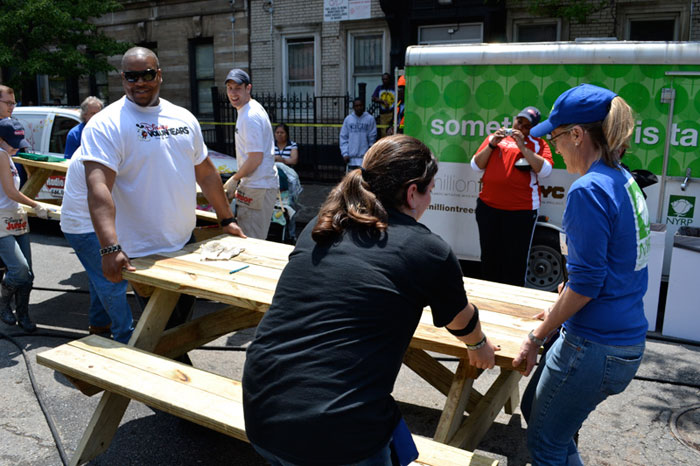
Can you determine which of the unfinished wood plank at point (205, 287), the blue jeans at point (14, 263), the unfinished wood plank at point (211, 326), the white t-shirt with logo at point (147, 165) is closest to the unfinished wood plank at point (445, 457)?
the unfinished wood plank at point (205, 287)

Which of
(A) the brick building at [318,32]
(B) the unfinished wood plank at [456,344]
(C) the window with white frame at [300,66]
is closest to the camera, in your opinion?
(B) the unfinished wood plank at [456,344]

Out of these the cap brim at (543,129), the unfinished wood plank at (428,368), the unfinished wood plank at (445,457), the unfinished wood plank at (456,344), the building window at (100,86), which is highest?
the building window at (100,86)

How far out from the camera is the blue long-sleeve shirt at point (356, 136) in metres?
11.8

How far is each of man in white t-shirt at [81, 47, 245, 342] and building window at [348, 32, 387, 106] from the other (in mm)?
11679

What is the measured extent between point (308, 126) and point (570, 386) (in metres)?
Result: 13.8

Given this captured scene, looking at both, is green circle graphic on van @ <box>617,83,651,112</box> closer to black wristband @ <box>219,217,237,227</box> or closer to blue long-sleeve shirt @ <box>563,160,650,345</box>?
black wristband @ <box>219,217,237,227</box>

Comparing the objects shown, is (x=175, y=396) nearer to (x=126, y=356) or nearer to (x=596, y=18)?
(x=126, y=356)

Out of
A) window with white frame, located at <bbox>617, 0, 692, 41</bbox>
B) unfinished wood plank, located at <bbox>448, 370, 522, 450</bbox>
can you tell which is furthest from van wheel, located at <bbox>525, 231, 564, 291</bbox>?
window with white frame, located at <bbox>617, 0, 692, 41</bbox>

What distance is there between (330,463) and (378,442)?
16 cm

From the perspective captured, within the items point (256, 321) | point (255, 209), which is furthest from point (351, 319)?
point (255, 209)

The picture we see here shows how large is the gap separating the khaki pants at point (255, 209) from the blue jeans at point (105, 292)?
1.54 metres

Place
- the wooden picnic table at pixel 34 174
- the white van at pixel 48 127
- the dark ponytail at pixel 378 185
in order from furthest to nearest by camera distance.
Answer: the white van at pixel 48 127 < the wooden picnic table at pixel 34 174 < the dark ponytail at pixel 378 185

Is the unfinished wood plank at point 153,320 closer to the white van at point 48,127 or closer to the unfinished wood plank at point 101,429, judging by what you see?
the unfinished wood plank at point 101,429

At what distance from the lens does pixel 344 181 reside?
2.17 metres
